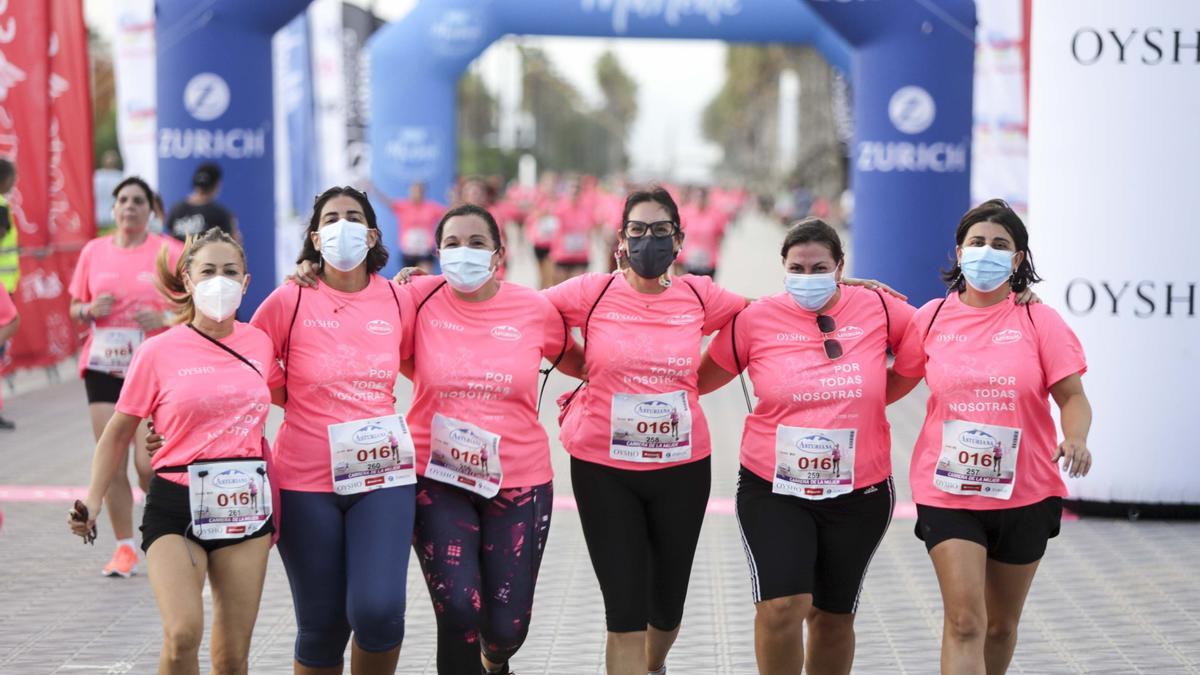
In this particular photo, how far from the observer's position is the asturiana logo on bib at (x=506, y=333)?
16.6ft

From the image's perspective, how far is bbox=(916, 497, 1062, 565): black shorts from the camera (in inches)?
195

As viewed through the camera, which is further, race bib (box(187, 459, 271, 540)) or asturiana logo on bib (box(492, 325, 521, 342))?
asturiana logo on bib (box(492, 325, 521, 342))

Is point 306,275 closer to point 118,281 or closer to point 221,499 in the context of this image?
point 221,499

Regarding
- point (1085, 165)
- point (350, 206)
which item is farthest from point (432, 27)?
point (350, 206)

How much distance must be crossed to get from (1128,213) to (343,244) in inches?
205

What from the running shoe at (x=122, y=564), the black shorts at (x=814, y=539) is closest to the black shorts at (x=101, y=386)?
the running shoe at (x=122, y=564)

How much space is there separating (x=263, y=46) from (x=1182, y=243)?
952cm

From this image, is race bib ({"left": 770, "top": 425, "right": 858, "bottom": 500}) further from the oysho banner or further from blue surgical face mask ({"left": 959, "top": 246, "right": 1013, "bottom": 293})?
the oysho banner

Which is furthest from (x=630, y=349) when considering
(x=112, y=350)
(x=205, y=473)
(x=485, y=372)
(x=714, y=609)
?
(x=112, y=350)

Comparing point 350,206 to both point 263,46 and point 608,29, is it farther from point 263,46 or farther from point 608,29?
point 608,29

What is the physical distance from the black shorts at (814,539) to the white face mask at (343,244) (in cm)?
146

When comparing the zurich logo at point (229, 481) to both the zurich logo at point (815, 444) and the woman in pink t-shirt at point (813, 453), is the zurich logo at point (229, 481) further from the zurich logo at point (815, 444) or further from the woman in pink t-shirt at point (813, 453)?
the zurich logo at point (815, 444)

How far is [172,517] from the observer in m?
4.66

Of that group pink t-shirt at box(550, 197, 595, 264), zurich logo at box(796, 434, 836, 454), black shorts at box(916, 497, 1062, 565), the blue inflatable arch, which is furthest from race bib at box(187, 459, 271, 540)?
pink t-shirt at box(550, 197, 595, 264)
